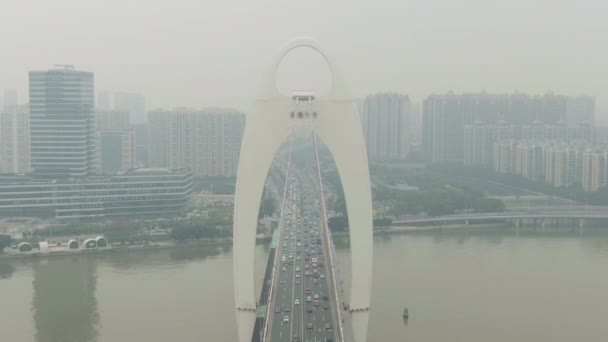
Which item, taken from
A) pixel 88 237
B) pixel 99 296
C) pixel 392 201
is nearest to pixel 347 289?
pixel 99 296

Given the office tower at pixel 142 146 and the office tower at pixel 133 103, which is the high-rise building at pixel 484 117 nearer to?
the office tower at pixel 142 146

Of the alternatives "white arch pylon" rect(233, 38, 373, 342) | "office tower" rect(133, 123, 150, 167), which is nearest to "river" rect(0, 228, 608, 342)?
"white arch pylon" rect(233, 38, 373, 342)

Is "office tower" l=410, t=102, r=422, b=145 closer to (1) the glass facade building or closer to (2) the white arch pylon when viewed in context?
(1) the glass facade building

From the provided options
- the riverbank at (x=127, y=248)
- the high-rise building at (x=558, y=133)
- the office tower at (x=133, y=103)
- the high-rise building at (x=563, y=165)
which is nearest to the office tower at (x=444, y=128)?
the high-rise building at (x=558, y=133)

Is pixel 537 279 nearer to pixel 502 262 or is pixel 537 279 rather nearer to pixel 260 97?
pixel 502 262

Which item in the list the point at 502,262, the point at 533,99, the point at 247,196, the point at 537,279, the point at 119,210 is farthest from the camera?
the point at 533,99

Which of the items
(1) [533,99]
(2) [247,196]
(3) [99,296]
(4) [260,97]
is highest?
(1) [533,99]

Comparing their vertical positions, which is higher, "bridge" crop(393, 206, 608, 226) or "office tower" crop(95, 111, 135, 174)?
"office tower" crop(95, 111, 135, 174)
